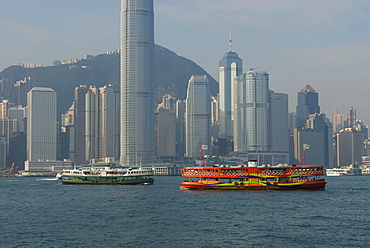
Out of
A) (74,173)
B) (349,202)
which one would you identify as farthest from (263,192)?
(74,173)

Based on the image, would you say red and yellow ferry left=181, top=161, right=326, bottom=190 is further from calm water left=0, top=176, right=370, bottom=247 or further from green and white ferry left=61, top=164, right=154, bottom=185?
green and white ferry left=61, top=164, right=154, bottom=185

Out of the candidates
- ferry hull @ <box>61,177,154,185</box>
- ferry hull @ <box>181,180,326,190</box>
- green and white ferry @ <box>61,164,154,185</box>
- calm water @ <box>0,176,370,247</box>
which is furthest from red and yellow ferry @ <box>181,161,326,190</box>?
green and white ferry @ <box>61,164,154,185</box>

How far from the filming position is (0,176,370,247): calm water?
7300cm

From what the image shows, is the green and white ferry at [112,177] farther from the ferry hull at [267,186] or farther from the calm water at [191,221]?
the calm water at [191,221]

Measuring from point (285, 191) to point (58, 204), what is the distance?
53.0 meters

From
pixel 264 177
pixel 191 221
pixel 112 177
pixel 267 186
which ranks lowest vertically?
pixel 191 221

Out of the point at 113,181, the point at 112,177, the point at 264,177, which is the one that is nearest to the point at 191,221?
the point at 264,177

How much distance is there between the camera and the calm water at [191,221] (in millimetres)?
73000

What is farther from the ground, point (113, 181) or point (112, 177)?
point (112, 177)

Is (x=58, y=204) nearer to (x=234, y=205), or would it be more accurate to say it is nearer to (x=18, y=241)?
(x=234, y=205)

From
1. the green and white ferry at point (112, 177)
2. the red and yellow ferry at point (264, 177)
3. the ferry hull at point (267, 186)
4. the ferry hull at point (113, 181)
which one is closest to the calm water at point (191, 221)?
the ferry hull at point (267, 186)

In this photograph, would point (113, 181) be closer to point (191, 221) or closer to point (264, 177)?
point (264, 177)

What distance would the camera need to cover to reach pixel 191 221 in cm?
8894

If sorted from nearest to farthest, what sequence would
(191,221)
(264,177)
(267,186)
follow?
(191,221)
(267,186)
(264,177)
